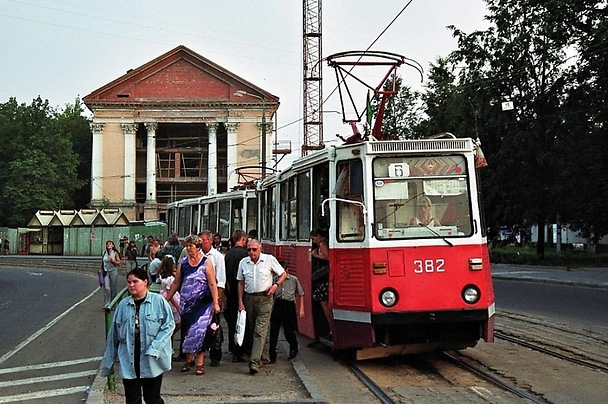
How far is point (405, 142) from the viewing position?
36.0 feet

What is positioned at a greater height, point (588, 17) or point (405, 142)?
point (588, 17)

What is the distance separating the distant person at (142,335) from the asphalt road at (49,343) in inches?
119

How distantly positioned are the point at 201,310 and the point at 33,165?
6833 centimetres

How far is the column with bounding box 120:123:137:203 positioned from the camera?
7812cm

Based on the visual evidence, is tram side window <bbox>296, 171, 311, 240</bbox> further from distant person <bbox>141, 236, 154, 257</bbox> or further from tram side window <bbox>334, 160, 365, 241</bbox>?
distant person <bbox>141, 236, 154, 257</bbox>

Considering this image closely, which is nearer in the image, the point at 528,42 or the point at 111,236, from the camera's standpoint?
the point at 528,42

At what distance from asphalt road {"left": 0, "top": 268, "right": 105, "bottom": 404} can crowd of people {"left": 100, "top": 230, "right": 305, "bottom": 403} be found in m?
1.34

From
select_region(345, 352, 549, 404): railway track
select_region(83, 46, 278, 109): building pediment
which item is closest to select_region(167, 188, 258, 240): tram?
select_region(345, 352, 549, 404): railway track

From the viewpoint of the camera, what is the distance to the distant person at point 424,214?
10820 millimetres

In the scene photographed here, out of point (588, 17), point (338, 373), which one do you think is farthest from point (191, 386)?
point (588, 17)

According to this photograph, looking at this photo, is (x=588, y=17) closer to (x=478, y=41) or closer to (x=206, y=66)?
(x=478, y=41)

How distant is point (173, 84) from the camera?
7831 centimetres

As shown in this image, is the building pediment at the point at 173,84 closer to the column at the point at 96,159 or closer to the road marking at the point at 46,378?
the column at the point at 96,159

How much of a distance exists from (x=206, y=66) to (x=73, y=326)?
62.3m
